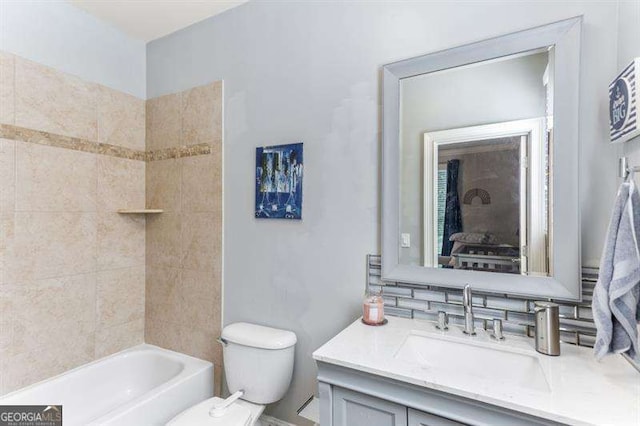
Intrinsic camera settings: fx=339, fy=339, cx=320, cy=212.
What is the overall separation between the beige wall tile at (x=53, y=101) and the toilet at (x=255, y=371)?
1558 mm

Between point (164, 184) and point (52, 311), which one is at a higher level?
point (164, 184)

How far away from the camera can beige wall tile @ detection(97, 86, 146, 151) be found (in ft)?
7.21

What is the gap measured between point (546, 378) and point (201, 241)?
185 centimetres

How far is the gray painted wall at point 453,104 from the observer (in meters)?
1.31

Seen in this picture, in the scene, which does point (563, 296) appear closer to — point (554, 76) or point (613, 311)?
point (613, 311)

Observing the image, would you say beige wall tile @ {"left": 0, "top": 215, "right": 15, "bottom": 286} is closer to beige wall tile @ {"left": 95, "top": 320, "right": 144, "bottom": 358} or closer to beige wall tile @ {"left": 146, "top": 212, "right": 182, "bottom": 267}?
beige wall tile @ {"left": 95, "top": 320, "right": 144, "bottom": 358}

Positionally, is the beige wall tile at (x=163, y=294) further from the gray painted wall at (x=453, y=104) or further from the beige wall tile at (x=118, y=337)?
the gray painted wall at (x=453, y=104)

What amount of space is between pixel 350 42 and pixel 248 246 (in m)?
1.22

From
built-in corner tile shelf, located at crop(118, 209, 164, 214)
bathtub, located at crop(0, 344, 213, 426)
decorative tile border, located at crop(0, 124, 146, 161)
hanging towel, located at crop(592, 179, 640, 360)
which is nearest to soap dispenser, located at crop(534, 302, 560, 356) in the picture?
hanging towel, located at crop(592, 179, 640, 360)

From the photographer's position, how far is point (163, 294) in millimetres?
2328

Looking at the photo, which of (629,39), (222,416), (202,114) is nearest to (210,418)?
(222,416)

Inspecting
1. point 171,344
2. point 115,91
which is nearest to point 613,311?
point 171,344

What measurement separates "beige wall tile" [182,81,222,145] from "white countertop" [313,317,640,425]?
4.88 feet

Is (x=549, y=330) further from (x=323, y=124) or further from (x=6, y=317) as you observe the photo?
(x=6, y=317)
